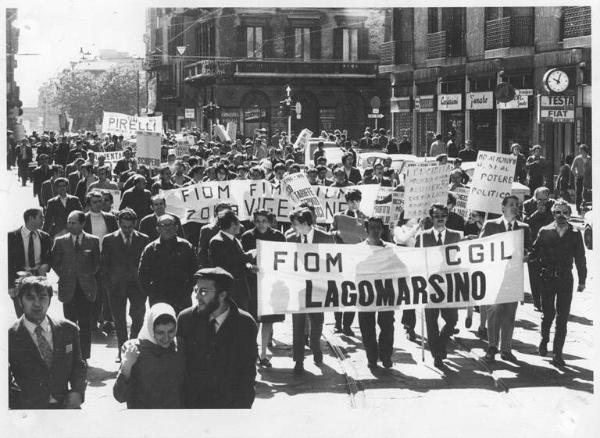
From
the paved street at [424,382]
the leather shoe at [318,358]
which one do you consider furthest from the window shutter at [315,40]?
the leather shoe at [318,358]

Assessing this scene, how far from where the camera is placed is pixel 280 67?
190ft

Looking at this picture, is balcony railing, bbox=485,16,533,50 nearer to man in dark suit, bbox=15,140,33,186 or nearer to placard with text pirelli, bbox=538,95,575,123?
placard with text pirelli, bbox=538,95,575,123

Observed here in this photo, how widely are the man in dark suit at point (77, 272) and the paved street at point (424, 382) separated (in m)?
0.55

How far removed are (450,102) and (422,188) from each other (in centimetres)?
2461

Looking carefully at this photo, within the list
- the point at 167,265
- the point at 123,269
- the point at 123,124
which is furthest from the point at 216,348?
the point at 123,124

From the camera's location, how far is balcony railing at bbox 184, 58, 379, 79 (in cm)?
5731

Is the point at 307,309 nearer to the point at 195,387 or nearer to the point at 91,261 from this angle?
the point at 91,261

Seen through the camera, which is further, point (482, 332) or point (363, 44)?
point (363, 44)

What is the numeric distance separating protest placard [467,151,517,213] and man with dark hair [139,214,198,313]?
16.0ft

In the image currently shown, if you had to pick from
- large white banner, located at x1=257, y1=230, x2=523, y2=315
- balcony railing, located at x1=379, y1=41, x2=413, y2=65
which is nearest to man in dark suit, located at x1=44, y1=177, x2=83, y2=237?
large white banner, located at x1=257, y1=230, x2=523, y2=315

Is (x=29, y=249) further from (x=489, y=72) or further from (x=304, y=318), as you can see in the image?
(x=489, y=72)

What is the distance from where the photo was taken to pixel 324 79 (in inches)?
2307

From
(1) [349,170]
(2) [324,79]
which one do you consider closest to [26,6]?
(1) [349,170]

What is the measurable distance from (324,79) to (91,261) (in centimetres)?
4825
